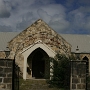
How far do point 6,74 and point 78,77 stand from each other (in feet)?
9.46

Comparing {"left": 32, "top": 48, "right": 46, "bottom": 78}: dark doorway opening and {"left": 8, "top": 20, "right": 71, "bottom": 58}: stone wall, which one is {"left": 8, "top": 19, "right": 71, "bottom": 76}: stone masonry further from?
{"left": 32, "top": 48, "right": 46, "bottom": 78}: dark doorway opening

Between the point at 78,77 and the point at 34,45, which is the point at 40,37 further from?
the point at 78,77

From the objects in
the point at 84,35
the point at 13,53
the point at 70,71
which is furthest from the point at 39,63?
the point at 70,71

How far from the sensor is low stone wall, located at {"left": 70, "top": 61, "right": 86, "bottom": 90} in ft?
31.7

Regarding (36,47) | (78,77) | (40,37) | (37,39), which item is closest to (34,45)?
(36,47)

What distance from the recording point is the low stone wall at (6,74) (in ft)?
30.4

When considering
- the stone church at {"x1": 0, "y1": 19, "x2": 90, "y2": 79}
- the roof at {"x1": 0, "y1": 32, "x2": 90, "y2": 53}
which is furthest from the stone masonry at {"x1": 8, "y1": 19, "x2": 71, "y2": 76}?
the roof at {"x1": 0, "y1": 32, "x2": 90, "y2": 53}

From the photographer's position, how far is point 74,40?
33062 mm

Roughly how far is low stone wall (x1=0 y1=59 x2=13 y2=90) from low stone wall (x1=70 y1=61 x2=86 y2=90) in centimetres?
249

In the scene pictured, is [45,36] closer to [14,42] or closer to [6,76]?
[14,42]

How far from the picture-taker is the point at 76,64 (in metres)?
9.74

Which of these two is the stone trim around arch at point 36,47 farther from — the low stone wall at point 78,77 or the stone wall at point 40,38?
the low stone wall at point 78,77

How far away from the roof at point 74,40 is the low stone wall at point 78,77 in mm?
20247

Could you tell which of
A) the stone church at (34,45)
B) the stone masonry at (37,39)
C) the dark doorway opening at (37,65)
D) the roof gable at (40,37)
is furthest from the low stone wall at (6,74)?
the dark doorway opening at (37,65)
